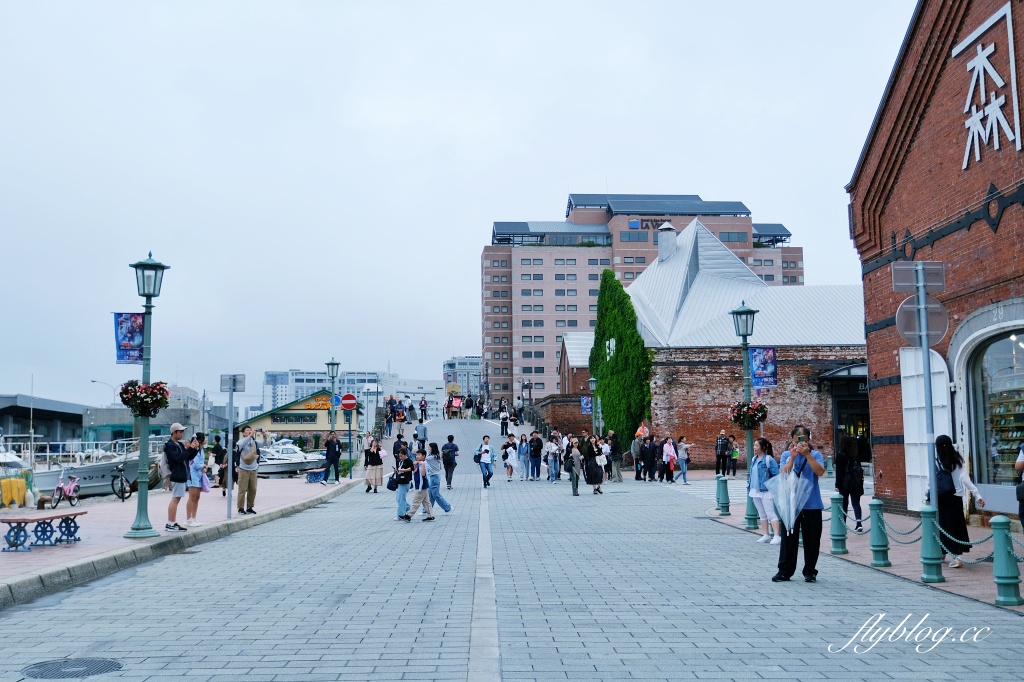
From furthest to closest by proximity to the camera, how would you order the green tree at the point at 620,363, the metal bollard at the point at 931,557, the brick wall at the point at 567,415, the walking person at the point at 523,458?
1. the brick wall at the point at 567,415
2. the green tree at the point at 620,363
3. the walking person at the point at 523,458
4. the metal bollard at the point at 931,557

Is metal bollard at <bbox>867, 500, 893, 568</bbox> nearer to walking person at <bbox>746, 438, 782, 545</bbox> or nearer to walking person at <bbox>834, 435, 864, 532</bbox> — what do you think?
walking person at <bbox>746, 438, 782, 545</bbox>

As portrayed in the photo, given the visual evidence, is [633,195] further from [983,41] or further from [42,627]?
[42,627]

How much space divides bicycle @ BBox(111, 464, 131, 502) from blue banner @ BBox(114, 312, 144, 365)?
11.1 meters

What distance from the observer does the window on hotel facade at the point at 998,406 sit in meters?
13.3

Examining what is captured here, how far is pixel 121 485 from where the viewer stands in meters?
24.0

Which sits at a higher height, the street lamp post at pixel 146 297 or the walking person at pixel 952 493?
the street lamp post at pixel 146 297

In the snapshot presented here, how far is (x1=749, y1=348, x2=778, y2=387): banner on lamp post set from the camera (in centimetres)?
2159

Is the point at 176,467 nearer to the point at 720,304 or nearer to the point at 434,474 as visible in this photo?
the point at 434,474

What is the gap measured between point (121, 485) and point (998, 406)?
20760 mm

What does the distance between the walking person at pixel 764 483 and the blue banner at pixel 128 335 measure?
32.0 ft

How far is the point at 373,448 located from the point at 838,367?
21.2m

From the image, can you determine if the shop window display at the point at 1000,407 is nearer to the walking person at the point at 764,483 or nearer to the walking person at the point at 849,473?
the walking person at the point at 849,473

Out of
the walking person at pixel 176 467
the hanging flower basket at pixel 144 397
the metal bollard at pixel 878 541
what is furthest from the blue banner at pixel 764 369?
the hanging flower basket at pixel 144 397

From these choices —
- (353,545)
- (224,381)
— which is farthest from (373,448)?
(353,545)
